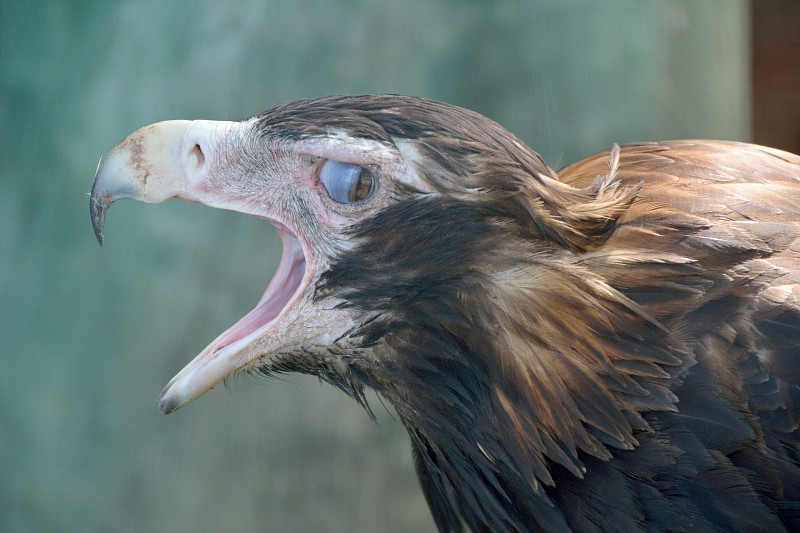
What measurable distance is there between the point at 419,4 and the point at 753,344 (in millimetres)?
1369

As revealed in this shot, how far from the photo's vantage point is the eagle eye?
3.14 ft

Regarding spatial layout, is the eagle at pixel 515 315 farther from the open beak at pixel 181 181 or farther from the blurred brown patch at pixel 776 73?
the blurred brown patch at pixel 776 73

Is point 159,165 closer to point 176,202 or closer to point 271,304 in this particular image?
point 271,304

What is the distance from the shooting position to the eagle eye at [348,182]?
0.96 meters

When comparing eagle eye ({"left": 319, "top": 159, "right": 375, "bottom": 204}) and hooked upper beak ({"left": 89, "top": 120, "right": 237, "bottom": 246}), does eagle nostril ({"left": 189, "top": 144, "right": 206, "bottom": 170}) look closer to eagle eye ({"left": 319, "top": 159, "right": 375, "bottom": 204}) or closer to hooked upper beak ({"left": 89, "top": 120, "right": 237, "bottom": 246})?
hooked upper beak ({"left": 89, "top": 120, "right": 237, "bottom": 246})

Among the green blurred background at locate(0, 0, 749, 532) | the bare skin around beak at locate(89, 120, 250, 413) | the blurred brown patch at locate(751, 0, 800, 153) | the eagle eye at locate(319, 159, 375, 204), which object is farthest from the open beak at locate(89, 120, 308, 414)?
the blurred brown patch at locate(751, 0, 800, 153)

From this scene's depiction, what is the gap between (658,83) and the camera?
189 cm

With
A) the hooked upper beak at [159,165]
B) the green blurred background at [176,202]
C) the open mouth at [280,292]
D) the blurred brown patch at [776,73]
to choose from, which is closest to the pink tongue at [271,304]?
the open mouth at [280,292]

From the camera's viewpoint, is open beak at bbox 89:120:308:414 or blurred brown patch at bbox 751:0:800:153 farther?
blurred brown patch at bbox 751:0:800:153

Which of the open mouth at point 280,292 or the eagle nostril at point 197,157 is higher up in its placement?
the eagle nostril at point 197,157

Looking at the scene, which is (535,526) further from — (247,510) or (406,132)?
(247,510)

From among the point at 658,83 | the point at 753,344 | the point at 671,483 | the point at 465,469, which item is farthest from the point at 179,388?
the point at 658,83

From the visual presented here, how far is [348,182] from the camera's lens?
3.15 feet

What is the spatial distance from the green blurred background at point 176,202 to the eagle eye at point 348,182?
3.30 feet
